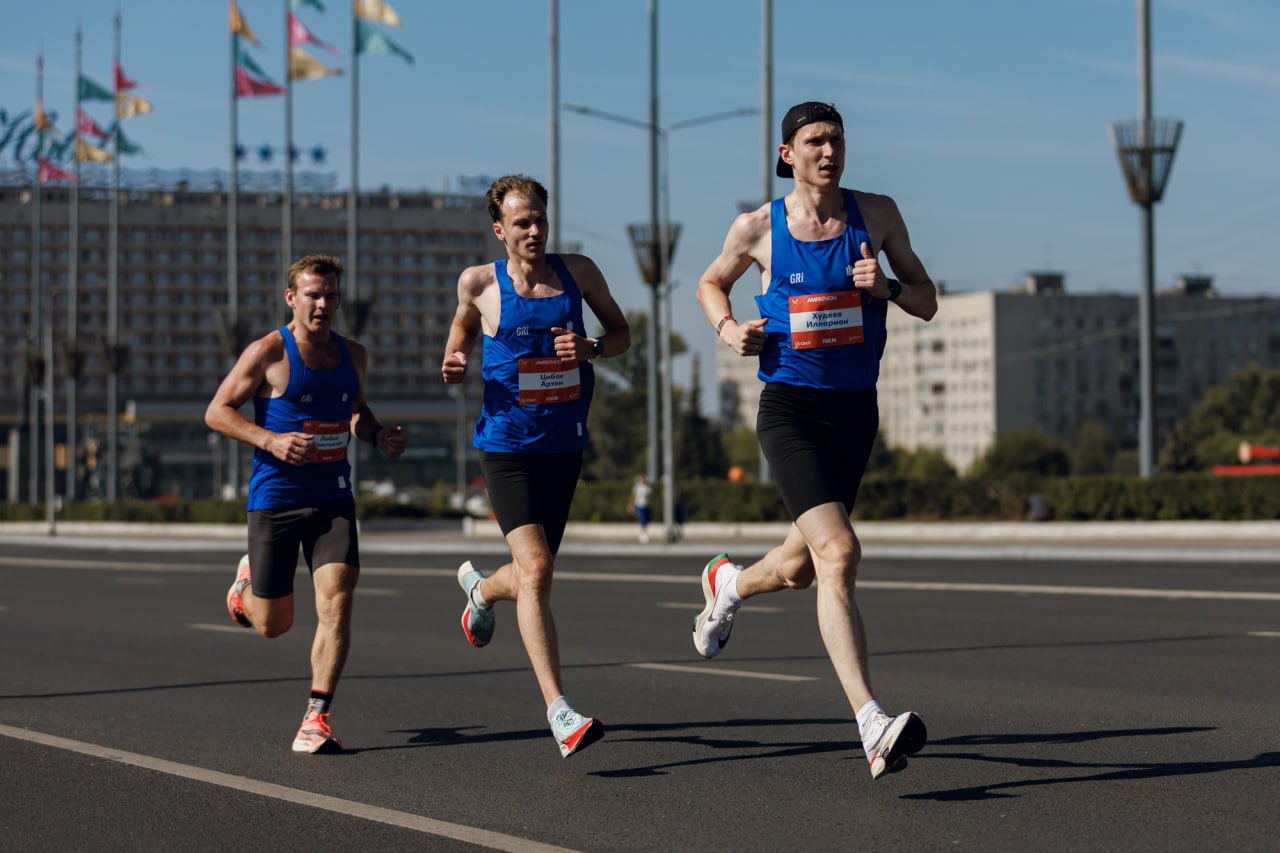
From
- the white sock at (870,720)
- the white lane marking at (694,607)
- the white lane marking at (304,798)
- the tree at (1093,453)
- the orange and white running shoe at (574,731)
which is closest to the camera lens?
the white lane marking at (304,798)

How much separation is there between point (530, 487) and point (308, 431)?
3.86ft

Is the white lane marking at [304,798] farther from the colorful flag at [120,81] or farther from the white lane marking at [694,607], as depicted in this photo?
the colorful flag at [120,81]

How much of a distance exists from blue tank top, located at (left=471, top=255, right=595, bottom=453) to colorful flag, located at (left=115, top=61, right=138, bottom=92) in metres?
60.9

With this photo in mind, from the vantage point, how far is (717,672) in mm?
10594

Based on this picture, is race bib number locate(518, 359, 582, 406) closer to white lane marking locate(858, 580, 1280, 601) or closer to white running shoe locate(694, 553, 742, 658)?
white running shoe locate(694, 553, 742, 658)

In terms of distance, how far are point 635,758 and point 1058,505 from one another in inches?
1159

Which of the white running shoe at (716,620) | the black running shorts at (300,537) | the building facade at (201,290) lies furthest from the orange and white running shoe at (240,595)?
the building facade at (201,290)

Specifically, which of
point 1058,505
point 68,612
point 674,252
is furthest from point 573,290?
point 674,252

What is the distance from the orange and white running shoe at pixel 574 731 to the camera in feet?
22.0

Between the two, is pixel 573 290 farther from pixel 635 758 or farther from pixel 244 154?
pixel 244 154

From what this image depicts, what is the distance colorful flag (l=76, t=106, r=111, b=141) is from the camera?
6469 cm

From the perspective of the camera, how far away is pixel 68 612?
57.4ft

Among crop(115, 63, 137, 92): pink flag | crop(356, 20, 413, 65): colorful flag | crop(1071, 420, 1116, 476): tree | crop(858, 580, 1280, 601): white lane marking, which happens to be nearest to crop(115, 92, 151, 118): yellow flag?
crop(115, 63, 137, 92): pink flag

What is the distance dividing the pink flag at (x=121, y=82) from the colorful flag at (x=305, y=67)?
44.1 feet
